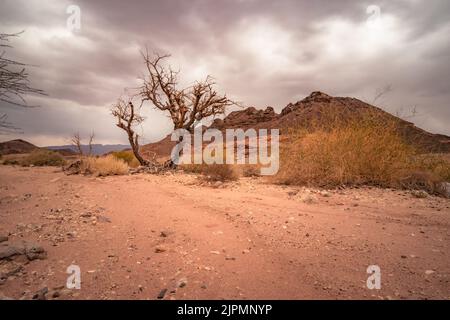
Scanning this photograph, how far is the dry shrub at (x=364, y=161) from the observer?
21.2ft

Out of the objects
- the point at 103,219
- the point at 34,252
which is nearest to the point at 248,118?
the point at 103,219

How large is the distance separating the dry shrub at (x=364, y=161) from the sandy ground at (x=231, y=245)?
99 centimetres

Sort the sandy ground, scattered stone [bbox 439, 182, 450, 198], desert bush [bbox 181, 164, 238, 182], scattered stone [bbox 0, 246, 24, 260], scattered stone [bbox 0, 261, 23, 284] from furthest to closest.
Answer: desert bush [bbox 181, 164, 238, 182], scattered stone [bbox 439, 182, 450, 198], scattered stone [bbox 0, 246, 24, 260], scattered stone [bbox 0, 261, 23, 284], the sandy ground

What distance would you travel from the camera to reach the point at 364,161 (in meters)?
6.67

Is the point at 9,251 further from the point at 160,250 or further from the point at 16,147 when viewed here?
the point at 16,147

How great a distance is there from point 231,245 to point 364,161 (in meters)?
4.86

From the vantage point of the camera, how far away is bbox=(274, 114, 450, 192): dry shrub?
6.48 metres

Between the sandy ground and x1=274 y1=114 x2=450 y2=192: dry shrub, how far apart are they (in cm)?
99

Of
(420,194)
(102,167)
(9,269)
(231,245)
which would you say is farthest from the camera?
(102,167)

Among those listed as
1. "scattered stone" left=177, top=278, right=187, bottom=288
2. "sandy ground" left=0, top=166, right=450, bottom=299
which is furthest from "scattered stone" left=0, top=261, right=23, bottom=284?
"scattered stone" left=177, top=278, right=187, bottom=288

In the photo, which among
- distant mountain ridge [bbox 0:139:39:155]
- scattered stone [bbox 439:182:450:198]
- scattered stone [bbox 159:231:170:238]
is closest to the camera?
scattered stone [bbox 159:231:170:238]

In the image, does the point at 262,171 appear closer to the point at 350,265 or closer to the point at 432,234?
the point at 432,234

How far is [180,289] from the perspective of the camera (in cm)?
221

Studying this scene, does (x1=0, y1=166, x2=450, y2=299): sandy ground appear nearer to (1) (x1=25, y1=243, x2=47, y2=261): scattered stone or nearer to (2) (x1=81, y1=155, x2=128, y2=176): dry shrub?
(1) (x1=25, y1=243, x2=47, y2=261): scattered stone
